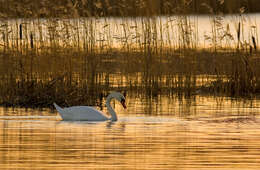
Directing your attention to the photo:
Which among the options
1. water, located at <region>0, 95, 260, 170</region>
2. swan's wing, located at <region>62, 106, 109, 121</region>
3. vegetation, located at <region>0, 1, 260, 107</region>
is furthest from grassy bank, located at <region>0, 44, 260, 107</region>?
swan's wing, located at <region>62, 106, 109, 121</region>

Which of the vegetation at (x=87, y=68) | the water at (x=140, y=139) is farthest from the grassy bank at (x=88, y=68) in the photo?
the water at (x=140, y=139)

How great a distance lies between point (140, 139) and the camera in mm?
10570

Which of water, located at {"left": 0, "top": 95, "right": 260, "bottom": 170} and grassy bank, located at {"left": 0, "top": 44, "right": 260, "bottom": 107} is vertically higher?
grassy bank, located at {"left": 0, "top": 44, "right": 260, "bottom": 107}

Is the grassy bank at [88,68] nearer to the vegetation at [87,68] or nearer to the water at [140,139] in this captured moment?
the vegetation at [87,68]

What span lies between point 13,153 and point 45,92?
5.34m

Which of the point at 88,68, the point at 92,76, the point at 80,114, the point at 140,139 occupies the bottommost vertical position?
the point at 140,139

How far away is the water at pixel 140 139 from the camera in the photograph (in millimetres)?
8734

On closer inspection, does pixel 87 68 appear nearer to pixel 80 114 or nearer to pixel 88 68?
pixel 88 68

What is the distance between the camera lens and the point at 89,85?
51.6 ft

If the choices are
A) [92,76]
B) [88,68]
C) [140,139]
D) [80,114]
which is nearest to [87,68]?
[88,68]

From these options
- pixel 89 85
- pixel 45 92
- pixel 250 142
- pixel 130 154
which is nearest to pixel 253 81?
pixel 89 85

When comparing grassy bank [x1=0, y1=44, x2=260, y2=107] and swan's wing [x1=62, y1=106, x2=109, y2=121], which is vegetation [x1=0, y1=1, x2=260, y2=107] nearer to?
grassy bank [x1=0, y1=44, x2=260, y2=107]

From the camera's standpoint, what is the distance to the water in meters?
8.73

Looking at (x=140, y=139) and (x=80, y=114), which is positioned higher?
(x=80, y=114)
